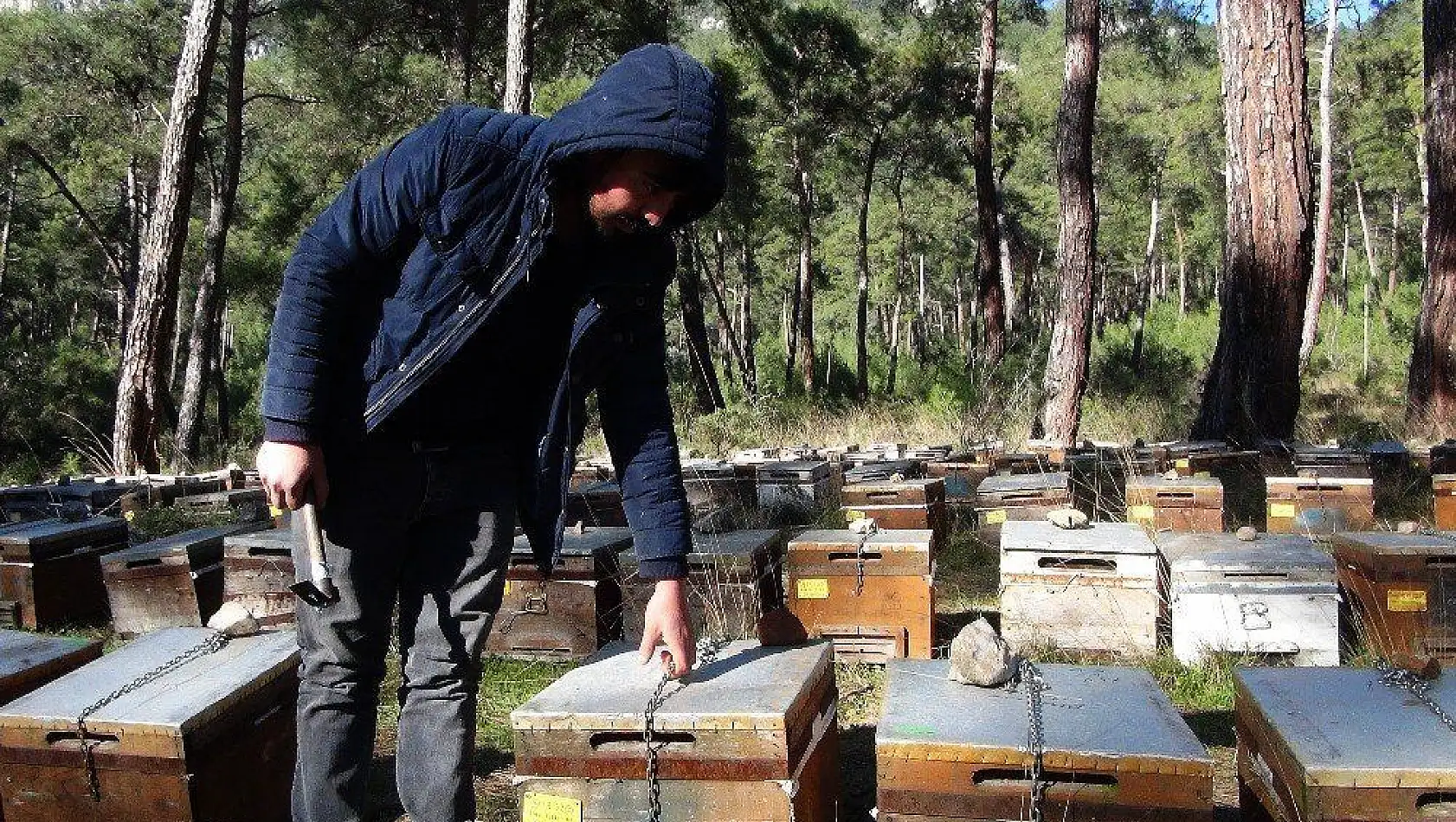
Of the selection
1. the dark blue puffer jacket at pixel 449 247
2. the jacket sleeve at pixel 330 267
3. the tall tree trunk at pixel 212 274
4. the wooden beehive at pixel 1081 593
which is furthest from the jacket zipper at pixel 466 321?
the tall tree trunk at pixel 212 274

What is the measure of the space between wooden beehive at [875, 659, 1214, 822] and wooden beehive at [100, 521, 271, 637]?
140 inches

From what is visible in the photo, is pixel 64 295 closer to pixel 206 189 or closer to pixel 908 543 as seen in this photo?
pixel 206 189

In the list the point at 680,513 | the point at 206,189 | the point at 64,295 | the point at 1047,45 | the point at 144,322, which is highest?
the point at 1047,45

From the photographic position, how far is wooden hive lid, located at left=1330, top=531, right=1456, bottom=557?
341cm

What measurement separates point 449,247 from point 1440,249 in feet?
38.6

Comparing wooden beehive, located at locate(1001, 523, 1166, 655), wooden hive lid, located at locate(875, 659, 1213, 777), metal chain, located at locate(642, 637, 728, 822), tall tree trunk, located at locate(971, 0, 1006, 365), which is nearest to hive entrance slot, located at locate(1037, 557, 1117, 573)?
wooden beehive, located at locate(1001, 523, 1166, 655)

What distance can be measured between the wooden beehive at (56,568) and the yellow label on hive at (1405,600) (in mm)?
5375

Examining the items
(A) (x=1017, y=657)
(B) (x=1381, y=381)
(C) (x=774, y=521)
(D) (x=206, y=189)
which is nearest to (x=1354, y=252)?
(B) (x=1381, y=381)

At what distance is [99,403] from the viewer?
22.1m

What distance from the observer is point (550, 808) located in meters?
2.09

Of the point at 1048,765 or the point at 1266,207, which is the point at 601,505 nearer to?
the point at 1048,765

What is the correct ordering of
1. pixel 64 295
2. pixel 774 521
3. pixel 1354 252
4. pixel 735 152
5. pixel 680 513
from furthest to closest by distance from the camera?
pixel 1354 252, pixel 64 295, pixel 735 152, pixel 774 521, pixel 680 513

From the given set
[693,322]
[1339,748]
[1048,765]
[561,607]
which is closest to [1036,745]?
[1048,765]

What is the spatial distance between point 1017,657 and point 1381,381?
62.6 feet
